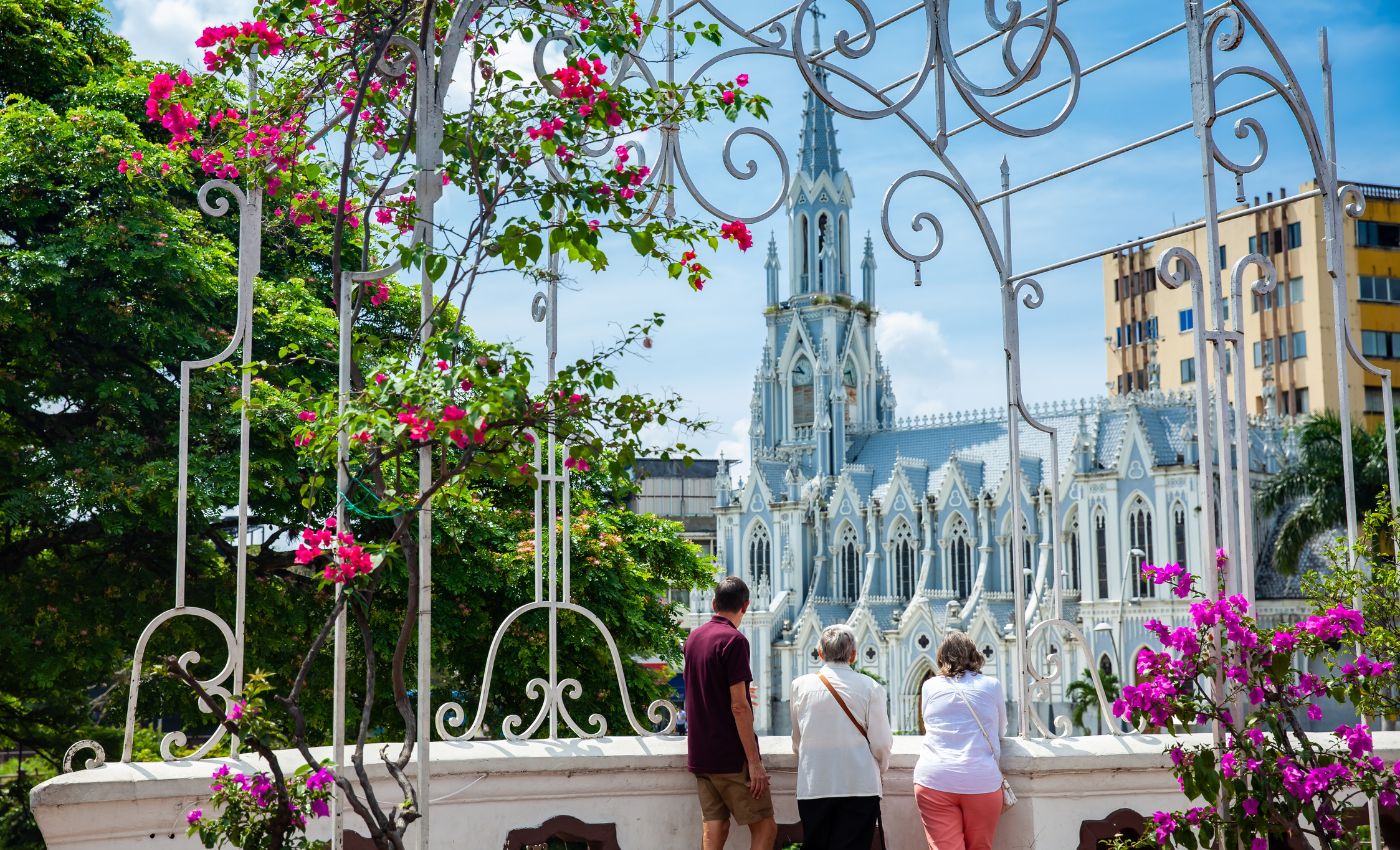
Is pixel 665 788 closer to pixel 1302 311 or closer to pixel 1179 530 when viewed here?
pixel 1179 530

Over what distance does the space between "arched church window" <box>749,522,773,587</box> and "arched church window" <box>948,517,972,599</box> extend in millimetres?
8876

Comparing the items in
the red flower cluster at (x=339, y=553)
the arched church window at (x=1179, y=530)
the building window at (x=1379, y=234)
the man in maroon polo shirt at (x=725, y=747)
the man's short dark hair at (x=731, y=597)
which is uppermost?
the building window at (x=1379, y=234)

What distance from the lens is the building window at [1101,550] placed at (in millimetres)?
46531

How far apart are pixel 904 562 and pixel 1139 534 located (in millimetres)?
13331

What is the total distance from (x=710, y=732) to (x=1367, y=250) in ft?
144

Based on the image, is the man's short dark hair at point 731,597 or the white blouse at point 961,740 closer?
the white blouse at point 961,740

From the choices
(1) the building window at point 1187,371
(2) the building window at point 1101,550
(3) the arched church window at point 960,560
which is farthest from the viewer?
(3) the arched church window at point 960,560

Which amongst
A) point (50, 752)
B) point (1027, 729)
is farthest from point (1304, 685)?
point (50, 752)

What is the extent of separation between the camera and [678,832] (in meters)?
5.10

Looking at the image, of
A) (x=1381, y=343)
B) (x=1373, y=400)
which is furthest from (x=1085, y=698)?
(x=1373, y=400)

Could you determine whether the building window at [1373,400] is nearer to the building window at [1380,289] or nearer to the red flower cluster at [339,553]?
the building window at [1380,289]

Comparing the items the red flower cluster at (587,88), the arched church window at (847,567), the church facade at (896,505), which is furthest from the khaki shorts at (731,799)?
the arched church window at (847,567)

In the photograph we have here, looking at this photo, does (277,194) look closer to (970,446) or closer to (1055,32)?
(1055,32)

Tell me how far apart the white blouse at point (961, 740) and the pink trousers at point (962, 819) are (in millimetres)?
31
